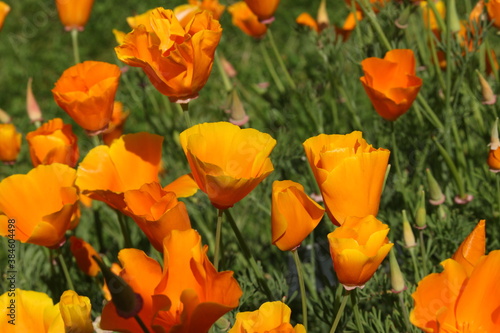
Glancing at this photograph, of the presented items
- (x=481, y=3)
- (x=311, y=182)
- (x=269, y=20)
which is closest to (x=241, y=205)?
(x=311, y=182)

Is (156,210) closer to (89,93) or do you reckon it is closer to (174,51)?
(174,51)

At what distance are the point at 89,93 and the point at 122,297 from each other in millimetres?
519

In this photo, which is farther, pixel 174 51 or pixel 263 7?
pixel 263 7

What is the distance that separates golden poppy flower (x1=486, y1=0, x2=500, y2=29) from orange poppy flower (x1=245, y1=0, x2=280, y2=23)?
0.45 metres

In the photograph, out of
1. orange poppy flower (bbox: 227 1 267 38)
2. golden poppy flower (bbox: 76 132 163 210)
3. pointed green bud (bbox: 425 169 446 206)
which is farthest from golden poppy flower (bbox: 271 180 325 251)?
orange poppy flower (bbox: 227 1 267 38)

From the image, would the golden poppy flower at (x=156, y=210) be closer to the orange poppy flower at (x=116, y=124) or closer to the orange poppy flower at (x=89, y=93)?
the orange poppy flower at (x=89, y=93)

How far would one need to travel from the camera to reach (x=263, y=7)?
5.25ft

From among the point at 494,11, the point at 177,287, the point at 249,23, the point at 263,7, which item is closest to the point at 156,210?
the point at 177,287

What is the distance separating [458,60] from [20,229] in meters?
1.01

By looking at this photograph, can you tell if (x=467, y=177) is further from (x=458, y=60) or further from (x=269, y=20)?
(x=269, y=20)

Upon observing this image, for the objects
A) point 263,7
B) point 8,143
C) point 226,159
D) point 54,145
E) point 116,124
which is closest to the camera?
point 226,159

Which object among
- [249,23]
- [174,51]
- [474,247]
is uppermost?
[174,51]

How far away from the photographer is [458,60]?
1.60m

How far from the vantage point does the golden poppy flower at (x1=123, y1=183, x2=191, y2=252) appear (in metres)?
0.93
